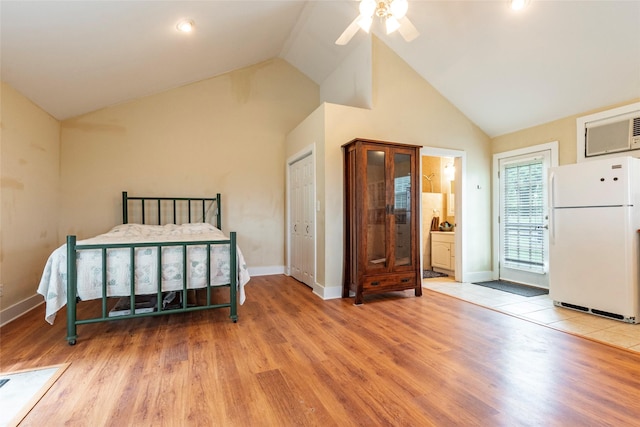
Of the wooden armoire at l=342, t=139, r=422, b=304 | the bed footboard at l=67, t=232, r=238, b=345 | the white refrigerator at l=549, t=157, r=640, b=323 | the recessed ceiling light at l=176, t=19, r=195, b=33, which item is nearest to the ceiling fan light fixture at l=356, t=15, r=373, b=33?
the wooden armoire at l=342, t=139, r=422, b=304

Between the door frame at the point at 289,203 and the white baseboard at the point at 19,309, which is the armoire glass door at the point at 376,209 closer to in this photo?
the door frame at the point at 289,203

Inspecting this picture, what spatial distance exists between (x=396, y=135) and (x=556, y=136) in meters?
2.00

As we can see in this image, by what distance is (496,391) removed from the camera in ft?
5.49

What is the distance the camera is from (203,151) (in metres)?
4.64

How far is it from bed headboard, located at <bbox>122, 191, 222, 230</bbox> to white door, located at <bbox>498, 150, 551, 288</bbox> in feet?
14.1

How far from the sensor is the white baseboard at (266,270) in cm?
486

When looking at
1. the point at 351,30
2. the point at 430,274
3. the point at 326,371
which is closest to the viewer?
the point at 326,371

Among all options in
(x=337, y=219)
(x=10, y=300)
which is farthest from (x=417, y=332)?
(x=10, y=300)

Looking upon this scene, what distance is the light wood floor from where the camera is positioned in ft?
4.87

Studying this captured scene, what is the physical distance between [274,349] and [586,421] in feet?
5.83

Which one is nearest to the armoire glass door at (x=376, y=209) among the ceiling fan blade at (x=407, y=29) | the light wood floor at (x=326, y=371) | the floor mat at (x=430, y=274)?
the light wood floor at (x=326, y=371)

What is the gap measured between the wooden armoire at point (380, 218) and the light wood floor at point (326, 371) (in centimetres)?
60

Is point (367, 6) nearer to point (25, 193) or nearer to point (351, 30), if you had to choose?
point (351, 30)

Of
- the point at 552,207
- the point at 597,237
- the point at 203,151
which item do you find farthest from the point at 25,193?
Answer: the point at 597,237
